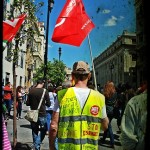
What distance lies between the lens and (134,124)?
2023 millimetres

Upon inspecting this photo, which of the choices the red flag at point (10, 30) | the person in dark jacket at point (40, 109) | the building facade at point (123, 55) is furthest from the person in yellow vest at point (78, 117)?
the building facade at point (123, 55)

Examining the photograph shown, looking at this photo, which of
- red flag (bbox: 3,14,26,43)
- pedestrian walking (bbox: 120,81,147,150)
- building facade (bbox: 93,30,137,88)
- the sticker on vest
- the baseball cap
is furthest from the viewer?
building facade (bbox: 93,30,137,88)

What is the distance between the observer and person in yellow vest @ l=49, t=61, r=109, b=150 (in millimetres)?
3135

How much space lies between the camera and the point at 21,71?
125ft

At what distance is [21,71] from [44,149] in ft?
101

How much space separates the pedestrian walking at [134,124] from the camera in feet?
6.49

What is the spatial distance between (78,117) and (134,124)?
3.97 ft

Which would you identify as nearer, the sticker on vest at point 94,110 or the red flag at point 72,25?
the sticker on vest at point 94,110

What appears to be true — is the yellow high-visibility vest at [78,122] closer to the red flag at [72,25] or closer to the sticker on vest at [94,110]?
the sticker on vest at [94,110]

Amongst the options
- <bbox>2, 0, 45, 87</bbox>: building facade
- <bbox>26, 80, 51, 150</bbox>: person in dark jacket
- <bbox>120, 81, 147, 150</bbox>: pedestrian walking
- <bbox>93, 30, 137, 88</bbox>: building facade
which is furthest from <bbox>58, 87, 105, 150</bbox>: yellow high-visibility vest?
<bbox>93, 30, 137, 88</bbox>: building facade

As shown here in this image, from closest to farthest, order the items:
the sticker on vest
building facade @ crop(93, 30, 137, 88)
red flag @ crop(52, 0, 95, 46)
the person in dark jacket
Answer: the sticker on vest, red flag @ crop(52, 0, 95, 46), the person in dark jacket, building facade @ crop(93, 30, 137, 88)

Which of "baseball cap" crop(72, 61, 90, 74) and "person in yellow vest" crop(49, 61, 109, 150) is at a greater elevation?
"baseball cap" crop(72, 61, 90, 74)

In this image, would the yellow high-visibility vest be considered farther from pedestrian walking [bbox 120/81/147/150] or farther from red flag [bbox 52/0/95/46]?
red flag [bbox 52/0/95/46]

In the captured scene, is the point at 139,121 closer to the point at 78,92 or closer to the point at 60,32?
the point at 78,92
